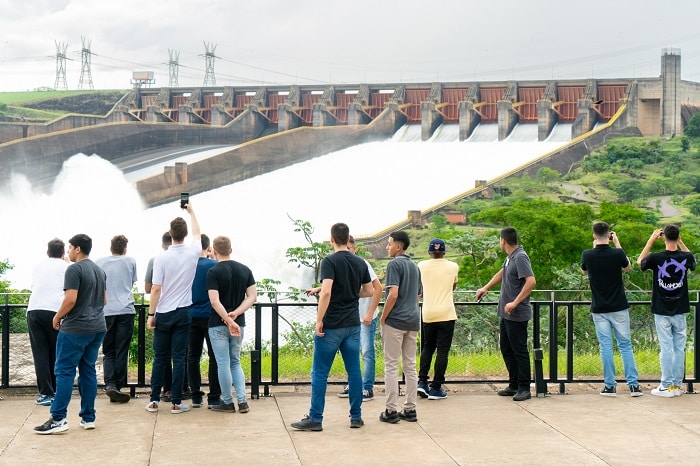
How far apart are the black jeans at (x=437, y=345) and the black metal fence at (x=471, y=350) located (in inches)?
23.9

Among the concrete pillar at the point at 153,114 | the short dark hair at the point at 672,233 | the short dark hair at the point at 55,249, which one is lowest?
the short dark hair at the point at 55,249

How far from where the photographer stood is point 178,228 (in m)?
9.38

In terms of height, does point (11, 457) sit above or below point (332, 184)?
below

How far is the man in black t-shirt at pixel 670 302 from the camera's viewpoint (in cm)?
1051

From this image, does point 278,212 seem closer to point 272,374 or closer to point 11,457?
point 272,374

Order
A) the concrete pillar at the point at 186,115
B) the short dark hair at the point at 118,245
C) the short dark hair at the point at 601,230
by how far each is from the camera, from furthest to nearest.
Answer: the concrete pillar at the point at 186,115 → the short dark hair at the point at 601,230 → the short dark hair at the point at 118,245

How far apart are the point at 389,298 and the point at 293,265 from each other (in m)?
29.9

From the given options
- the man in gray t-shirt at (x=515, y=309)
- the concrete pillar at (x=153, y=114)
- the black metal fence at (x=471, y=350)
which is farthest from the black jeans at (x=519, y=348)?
the concrete pillar at (x=153, y=114)

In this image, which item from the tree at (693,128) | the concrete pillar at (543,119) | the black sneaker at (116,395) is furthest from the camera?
the tree at (693,128)

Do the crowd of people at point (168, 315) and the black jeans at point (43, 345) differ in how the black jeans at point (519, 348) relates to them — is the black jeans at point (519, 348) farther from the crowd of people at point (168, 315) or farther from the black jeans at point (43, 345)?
the black jeans at point (43, 345)

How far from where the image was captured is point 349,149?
200ft

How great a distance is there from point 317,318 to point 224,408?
137cm

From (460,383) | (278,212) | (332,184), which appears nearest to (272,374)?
(460,383)

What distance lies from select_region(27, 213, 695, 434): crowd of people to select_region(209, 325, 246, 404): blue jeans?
0.04 ft
